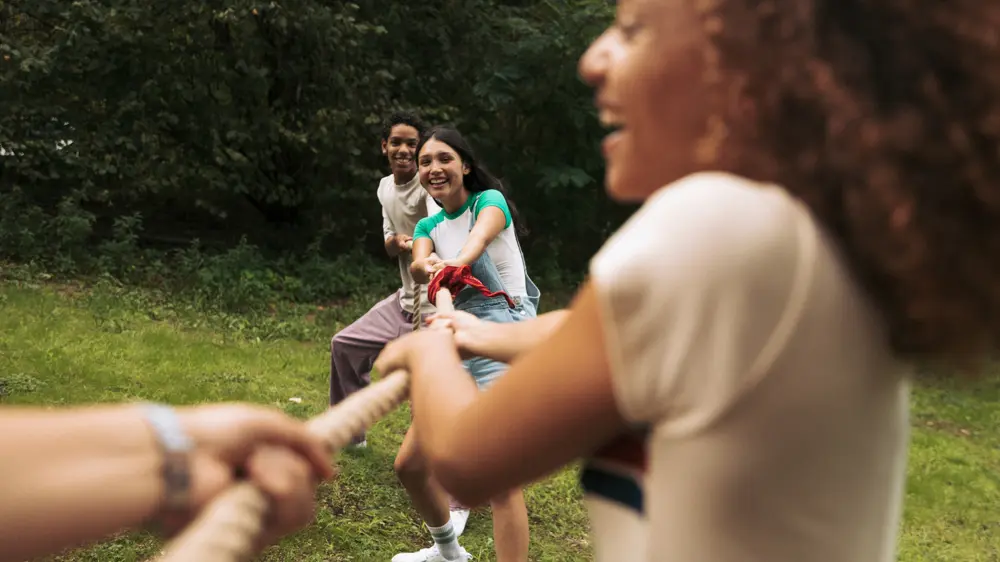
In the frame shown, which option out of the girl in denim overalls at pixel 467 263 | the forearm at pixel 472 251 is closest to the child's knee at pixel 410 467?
A: the girl in denim overalls at pixel 467 263

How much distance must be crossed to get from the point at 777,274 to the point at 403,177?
465 centimetres

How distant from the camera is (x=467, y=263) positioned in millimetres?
3260

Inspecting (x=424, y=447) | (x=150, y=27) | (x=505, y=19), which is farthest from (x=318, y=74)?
(x=424, y=447)

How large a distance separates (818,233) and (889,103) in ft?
0.44

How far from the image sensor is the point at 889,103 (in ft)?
2.49

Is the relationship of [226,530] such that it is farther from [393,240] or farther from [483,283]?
[393,240]

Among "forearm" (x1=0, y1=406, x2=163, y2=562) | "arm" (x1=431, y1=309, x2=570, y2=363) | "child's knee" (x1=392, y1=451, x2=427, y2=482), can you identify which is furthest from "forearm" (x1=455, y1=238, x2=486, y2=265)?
"forearm" (x1=0, y1=406, x2=163, y2=562)

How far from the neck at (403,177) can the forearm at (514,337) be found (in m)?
3.83

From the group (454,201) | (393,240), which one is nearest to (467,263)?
(454,201)

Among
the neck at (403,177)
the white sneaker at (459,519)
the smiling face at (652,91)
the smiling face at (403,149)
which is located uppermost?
the smiling face at (403,149)

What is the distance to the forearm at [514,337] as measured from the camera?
1.46m

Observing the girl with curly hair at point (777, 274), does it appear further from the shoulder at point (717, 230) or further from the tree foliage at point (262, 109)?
the tree foliage at point (262, 109)

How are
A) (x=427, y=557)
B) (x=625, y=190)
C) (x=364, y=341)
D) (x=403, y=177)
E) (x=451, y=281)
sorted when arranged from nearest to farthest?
(x=625, y=190) < (x=451, y=281) < (x=427, y=557) < (x=364, y=341) < (x=403, y=177)

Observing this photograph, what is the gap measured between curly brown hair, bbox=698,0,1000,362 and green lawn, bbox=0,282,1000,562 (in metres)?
2.73
